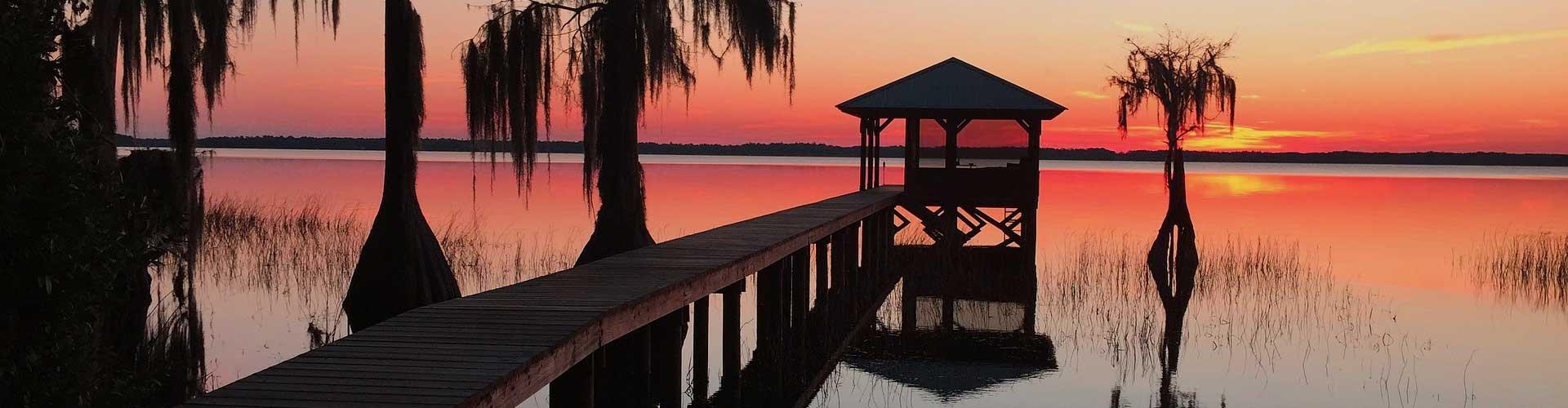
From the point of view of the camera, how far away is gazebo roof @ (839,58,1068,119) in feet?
70.0

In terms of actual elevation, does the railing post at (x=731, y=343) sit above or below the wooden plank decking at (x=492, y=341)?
below

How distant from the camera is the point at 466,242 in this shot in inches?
938

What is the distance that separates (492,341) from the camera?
630cm

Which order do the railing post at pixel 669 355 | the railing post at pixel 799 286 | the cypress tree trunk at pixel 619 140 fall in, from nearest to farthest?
1. the railing post at pixel 669 355
2. the railing post at pixel 799 286
3. the cypress tree trunk at pixel 619 140

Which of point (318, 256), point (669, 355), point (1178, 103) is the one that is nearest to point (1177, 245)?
point (1178, 103)

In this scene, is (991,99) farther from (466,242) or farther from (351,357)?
(351,357)

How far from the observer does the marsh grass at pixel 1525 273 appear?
1858cm

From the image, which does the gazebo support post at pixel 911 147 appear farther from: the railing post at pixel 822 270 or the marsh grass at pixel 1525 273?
the marsh grass at pixel 1525 273

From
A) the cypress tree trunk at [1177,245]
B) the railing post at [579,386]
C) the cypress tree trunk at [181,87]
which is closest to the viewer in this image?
the railing post at [579,386]

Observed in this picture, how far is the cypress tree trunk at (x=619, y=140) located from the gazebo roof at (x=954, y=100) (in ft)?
21.2

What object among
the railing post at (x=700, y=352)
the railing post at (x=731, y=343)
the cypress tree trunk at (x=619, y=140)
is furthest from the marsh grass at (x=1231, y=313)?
the cypress tree trunk at (x=619, y=140)

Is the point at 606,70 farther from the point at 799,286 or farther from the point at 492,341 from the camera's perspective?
the point at 492,341

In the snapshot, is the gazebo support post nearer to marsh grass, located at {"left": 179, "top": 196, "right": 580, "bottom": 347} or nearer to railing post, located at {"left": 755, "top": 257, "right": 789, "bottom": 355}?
marsh grass, located at {"left": 179, "top": 196, "right": 580, "bottom": 347}

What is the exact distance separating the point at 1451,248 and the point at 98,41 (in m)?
27.2
